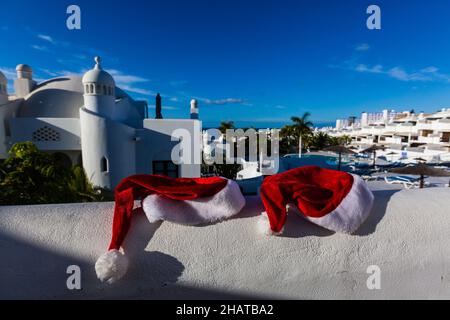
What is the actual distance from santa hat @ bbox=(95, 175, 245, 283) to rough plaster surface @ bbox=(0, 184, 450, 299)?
0.24 feet

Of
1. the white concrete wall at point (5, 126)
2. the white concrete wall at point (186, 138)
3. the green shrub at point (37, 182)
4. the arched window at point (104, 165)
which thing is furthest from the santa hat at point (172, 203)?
the white concrete wall at point (5, 126)

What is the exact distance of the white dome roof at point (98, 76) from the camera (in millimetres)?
10477

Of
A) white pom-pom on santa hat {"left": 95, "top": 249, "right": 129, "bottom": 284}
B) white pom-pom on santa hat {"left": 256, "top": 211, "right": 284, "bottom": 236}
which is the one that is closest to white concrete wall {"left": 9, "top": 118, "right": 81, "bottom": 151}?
white pom-pom on santa hat {"left": 95, "top": 249, "right": 129, "bottom": 284}

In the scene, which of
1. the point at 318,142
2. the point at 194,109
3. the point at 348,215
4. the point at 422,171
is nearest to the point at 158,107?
the point at 194,109

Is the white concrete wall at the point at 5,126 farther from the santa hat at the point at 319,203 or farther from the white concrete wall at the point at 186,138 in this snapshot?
the santa hat at the point at 319,203

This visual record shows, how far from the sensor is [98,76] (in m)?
10.6

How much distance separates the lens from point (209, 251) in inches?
58.4

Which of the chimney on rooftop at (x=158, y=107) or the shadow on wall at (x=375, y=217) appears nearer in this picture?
the shadow on wall at (x=375, y=217)

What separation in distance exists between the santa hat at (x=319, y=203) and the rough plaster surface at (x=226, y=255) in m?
0.09

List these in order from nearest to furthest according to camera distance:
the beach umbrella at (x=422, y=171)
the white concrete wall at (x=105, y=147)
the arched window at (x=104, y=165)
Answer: the beach umbrella at (x=422, y=171), the white concrete wall at (x=105, y=147), the arched window at (x=104, y=165)

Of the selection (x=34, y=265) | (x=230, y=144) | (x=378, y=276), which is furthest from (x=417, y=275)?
(x=230, y=144)

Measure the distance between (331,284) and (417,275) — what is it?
0.64m

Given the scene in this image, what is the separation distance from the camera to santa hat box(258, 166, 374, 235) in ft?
4.83

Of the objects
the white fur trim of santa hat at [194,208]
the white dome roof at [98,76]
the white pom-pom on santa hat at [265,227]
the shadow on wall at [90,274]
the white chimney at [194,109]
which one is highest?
the white dome roof at [98,76]
